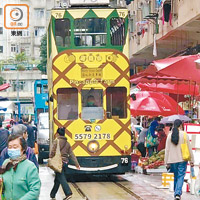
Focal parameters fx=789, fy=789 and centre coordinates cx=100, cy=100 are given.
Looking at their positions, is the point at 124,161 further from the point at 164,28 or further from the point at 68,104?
the point at 164,28

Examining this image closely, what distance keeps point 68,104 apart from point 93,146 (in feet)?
4.27

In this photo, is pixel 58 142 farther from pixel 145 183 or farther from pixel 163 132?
pixel 163 132

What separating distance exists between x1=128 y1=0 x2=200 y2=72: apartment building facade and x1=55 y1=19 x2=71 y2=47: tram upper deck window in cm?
710

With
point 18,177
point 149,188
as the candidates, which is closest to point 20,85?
point 149,188

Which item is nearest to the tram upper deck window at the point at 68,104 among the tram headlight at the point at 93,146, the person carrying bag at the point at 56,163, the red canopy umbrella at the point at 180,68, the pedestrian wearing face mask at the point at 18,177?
the tram headlight at the point at 93,146

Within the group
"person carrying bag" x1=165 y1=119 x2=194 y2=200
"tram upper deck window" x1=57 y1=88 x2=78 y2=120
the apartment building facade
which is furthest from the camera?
the apartment building facade

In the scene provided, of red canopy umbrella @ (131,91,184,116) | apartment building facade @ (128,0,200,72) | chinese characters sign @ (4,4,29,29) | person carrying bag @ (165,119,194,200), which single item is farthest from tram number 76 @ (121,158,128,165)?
chinese characters sign @ (4,4,29,29)

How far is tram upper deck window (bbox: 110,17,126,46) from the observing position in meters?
21.1

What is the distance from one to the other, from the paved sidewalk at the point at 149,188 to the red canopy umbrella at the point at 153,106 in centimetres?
397

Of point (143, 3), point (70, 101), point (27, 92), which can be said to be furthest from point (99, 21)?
point (27, 92)

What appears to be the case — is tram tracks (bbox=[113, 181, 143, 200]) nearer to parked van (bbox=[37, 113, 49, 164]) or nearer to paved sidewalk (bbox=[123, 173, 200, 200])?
paved sidewalk (bbox=[123, 173, 200, 200])

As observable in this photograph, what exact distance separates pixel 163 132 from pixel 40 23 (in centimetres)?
9531

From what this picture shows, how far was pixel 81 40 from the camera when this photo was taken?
837 inches

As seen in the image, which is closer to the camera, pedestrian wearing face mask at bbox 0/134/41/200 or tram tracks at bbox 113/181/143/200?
pedestrian wearing face mask at bbox 0/134/41/200
